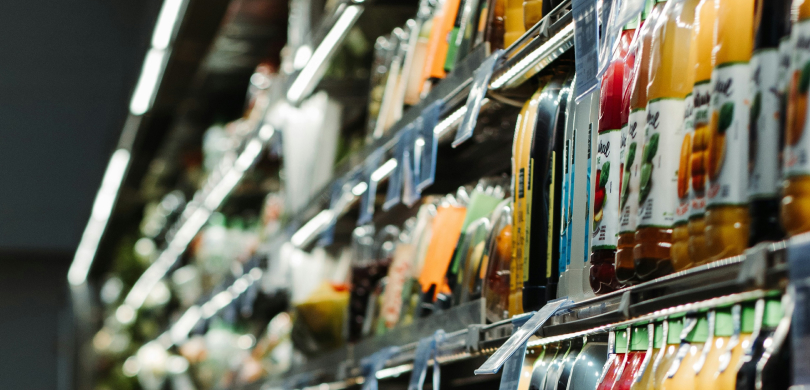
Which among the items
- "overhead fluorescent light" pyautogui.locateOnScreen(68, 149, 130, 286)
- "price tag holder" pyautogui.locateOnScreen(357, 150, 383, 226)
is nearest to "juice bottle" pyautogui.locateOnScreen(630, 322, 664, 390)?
"price tag holder" pyautogui.locateOnScreen(357, 150, 383, 226)

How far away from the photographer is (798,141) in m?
0.76

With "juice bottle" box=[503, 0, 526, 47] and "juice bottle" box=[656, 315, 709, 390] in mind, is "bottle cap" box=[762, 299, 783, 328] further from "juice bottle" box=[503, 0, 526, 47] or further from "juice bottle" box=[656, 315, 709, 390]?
"juice bottle" box=[503, 0, 526, 47]

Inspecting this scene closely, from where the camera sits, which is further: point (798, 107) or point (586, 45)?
point (586, 45)

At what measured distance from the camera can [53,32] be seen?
456cm

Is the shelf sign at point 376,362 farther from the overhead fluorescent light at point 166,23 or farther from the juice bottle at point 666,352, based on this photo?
the overhead fluorescent light at point 166,23

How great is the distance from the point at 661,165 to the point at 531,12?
0.58m

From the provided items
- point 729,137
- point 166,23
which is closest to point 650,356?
point 729,137

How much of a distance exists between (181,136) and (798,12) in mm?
5405

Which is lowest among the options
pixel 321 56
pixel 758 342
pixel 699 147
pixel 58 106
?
pixel 758 342

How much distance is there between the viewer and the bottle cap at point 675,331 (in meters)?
0.99

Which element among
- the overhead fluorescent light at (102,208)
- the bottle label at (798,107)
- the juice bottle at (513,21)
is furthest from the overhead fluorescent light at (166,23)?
the bottle label at (798,107)

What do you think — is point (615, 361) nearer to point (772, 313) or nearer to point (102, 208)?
point (772, 313)

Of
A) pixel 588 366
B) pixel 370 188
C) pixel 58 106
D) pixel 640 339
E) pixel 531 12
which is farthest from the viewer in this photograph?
pixel 58 106

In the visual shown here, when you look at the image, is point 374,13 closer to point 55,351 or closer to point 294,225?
point 294,225
